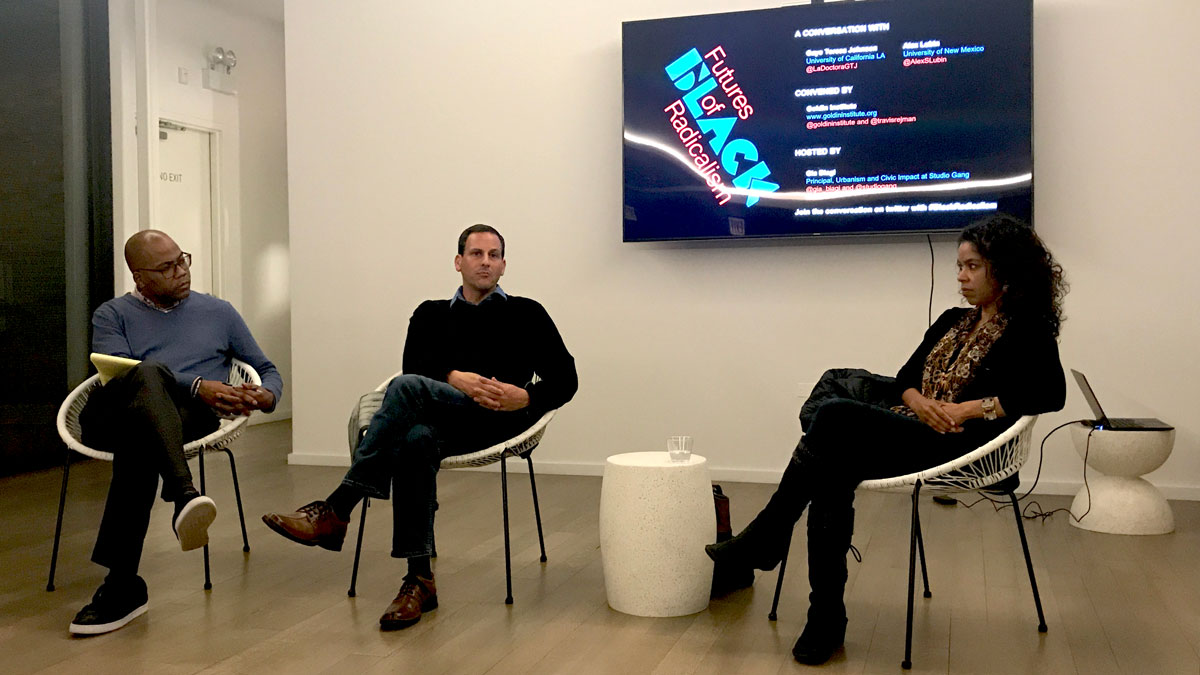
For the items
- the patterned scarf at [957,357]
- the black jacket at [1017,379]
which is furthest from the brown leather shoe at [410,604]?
the patterned scarf at [957,357]

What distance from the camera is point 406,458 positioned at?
2799mm

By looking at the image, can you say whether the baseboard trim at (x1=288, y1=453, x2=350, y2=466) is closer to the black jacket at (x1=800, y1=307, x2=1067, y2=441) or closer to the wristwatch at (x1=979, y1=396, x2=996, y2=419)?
the black jacket at (x1=800, y1=307, x2=1067, y2=441)

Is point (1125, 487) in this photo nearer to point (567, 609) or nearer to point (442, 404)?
point (567, 609)

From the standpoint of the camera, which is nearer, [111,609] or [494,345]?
[111,609]

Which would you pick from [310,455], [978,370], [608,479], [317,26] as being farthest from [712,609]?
[317,26]

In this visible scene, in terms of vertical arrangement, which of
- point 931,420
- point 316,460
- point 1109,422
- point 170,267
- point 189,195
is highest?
point 189,195

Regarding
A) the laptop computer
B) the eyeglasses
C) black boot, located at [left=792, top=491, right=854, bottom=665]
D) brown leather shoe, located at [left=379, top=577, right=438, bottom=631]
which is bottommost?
brown leather shoe, located at [left=379, top=577, right=438, bottom=631]

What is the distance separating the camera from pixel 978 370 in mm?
2643

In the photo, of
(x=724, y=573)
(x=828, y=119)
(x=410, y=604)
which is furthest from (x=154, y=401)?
(x=828, y=119)

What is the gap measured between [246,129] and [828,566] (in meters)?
6.00

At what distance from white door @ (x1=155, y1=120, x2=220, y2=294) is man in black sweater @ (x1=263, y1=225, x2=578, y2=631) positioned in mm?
3991

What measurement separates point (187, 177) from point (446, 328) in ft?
14.3

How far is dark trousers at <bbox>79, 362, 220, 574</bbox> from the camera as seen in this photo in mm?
2732

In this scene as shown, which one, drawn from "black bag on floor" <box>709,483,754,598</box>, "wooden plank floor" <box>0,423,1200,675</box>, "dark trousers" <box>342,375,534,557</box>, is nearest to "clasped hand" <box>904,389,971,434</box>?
"wooden plank floor" <box>0,423,1200,675</box>
